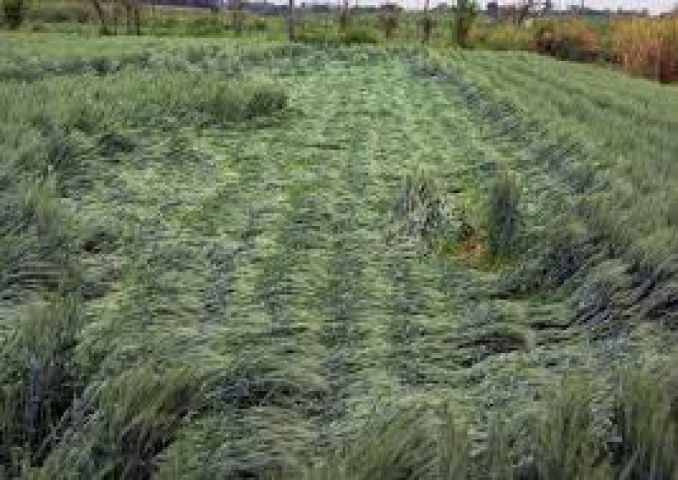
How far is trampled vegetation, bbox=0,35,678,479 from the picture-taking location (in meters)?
3.14

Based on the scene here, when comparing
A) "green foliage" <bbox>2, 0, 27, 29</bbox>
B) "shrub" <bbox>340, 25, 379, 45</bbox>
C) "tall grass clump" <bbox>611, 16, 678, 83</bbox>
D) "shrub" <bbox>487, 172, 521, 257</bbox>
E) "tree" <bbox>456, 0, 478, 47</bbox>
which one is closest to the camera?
"shrub" <bbox>487, 172, 521, 257</bbox>

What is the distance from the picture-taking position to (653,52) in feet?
132

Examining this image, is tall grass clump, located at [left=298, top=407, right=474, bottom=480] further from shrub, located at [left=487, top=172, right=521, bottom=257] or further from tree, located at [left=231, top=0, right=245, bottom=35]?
tree, located at [left=231, top=0, right=245, bottom=35]

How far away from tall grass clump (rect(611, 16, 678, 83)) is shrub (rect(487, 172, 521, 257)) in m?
33.6

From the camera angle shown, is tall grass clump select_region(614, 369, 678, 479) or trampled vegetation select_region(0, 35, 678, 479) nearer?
tall grass clump select_region(614, 369, 678, 479)

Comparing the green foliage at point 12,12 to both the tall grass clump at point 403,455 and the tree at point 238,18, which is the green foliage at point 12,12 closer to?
the tree at point 238,18

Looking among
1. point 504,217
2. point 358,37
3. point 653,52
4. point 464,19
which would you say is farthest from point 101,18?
point 504,217

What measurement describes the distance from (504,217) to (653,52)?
119ft

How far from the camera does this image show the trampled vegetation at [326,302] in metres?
3.14

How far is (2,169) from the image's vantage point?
640 centimetres

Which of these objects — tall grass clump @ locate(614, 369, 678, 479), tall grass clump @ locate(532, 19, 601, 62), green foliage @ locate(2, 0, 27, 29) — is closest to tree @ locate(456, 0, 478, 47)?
tall grass clump @ locate(532, 19, 601, 62)

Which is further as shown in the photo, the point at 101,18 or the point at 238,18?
the point at 238,18

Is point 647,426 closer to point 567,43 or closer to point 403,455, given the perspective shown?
point 403,455

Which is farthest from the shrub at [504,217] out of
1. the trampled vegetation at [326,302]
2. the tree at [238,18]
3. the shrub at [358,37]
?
the tree at [238,18]
